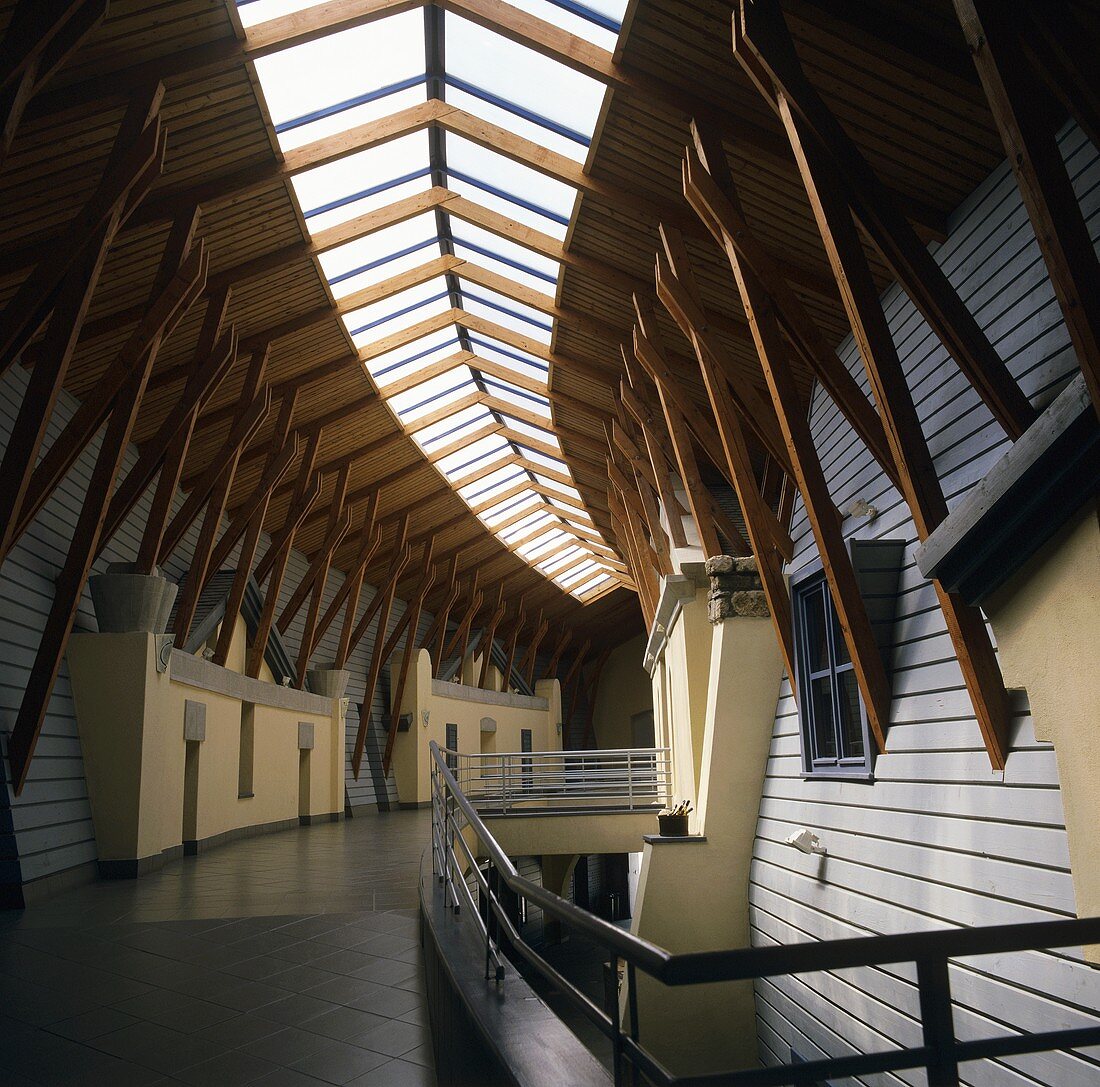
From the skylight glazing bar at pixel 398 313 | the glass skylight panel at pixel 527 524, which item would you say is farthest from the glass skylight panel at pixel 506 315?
the glass skylight panel at pixel 527 524

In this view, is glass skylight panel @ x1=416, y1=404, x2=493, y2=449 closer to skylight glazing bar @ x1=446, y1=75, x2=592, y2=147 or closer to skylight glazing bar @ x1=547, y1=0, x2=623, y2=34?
skylight glazing bar @ x1=446, y1=75, x2=592, y2=147

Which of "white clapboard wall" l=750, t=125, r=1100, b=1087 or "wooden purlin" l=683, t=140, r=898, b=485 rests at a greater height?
"wooden purlin" l=683, t=140, r=898, b=485

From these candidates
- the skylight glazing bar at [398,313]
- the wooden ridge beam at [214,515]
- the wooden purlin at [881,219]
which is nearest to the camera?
the wooden purlin at [881,219]

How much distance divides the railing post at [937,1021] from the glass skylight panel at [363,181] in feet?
30.2

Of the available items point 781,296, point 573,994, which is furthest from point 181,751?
point 573,994

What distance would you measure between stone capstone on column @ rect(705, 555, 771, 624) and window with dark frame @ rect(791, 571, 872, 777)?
3.72ft

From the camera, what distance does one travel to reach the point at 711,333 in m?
8.46

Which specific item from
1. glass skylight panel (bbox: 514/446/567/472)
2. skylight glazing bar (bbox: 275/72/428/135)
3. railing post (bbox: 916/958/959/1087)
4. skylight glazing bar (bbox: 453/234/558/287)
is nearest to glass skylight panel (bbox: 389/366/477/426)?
glass skylight panel (bbox: 514/446/567/472)

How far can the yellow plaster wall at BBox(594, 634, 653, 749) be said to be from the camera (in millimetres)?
35688

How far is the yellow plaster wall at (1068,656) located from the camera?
2984 mm

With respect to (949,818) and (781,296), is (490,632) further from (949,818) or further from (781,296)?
(949,818)

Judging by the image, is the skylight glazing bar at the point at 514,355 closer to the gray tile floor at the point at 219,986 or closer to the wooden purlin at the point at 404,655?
the wooden purlin at the point at 404,655

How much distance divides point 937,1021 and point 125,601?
9.78 m

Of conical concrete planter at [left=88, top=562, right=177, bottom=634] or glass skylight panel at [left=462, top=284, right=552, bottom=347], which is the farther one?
glass skylight panel at [left=462, top=284, right=552, bottom=347]
